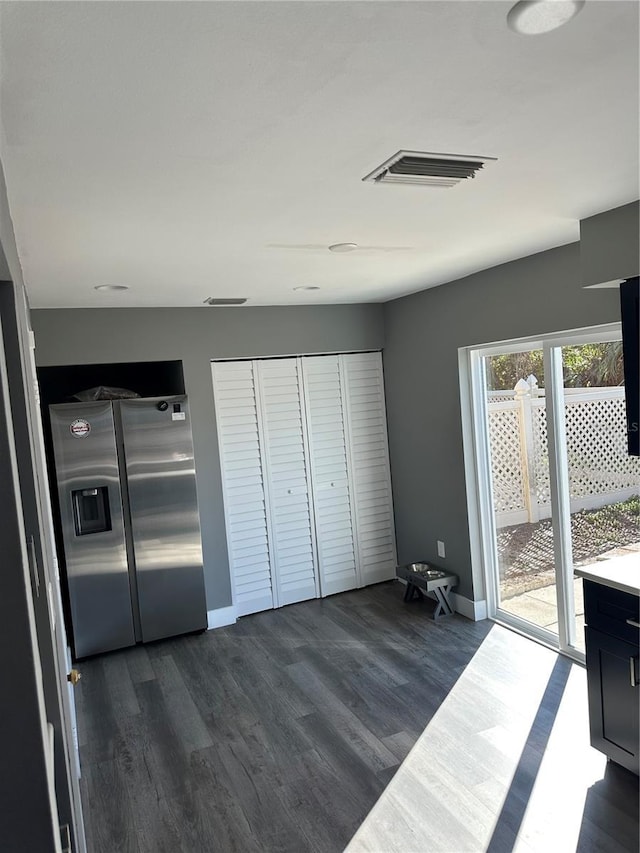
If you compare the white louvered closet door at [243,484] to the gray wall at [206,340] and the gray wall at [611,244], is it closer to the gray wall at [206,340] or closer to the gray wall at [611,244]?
the gray wall at [206,340]

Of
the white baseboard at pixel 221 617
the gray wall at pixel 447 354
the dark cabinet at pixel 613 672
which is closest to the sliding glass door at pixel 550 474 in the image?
the gray wall at pixel 447 354

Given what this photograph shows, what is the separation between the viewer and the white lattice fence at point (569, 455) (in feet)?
11.0

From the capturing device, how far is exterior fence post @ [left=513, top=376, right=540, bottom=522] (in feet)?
12.9

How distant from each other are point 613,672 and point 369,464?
2825 millimetres

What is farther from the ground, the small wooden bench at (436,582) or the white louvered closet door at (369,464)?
the white louvered closet door at (369,464)

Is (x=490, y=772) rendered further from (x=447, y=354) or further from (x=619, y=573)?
(x=447, y=354)

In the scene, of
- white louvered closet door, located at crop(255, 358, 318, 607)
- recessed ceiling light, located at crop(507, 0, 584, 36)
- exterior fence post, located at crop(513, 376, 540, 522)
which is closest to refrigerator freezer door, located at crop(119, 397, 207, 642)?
white louvered closet door, located at crop(255, 358, 318, 607)

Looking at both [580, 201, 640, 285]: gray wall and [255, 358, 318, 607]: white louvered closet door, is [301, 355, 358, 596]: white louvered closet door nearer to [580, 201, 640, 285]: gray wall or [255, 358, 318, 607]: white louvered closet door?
[255, 358, 318, 607]: white louvered closet door

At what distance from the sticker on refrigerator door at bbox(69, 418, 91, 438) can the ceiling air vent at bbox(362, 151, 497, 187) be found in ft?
9.44

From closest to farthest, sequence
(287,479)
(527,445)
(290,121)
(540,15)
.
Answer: (540,15) < (290,121) < (527,445) < (287,479)

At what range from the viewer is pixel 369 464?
525cm

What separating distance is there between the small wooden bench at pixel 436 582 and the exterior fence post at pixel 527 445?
2.81 feet

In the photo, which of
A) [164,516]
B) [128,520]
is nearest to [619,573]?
[164,516]

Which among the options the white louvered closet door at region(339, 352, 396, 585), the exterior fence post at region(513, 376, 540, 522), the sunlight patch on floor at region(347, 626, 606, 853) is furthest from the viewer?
the white louvered closet door at region(339, 352, 396, 585)
